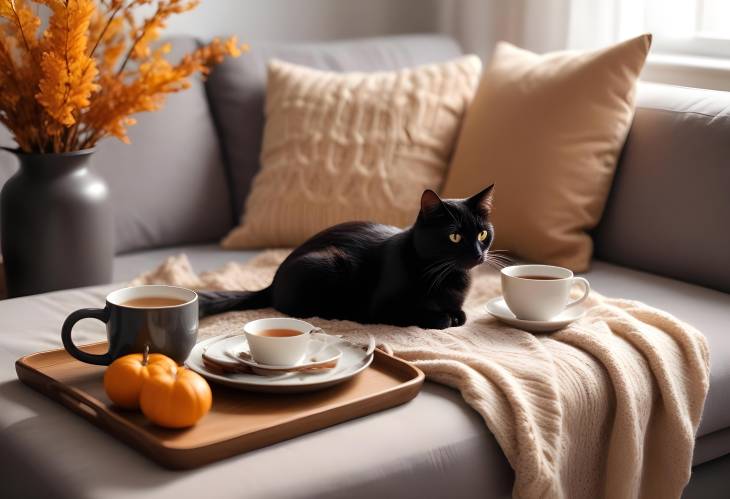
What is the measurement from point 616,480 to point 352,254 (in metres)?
0.54

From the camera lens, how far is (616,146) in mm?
1935

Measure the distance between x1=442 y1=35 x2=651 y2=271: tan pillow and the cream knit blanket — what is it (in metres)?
0.36

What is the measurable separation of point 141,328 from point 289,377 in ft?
0.65

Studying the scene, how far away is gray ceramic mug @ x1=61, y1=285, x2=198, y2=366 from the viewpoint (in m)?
1.20

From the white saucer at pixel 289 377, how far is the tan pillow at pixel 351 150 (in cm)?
79

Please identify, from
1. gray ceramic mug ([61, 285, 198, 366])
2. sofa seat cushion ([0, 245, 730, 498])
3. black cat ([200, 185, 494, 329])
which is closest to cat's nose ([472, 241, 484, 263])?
black cat ([200, 185, 494, 329])

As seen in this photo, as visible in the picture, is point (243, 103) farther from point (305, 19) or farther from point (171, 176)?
point (305, 19)

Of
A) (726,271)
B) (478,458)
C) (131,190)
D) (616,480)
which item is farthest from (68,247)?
(726,271)

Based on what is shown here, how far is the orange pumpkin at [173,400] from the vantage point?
1.07m

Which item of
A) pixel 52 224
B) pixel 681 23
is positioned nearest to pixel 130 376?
pixel 52 224

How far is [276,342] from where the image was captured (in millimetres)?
1189

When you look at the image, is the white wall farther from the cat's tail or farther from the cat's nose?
the cat's nose

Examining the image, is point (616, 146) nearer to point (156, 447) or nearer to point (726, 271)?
point (726, 271)

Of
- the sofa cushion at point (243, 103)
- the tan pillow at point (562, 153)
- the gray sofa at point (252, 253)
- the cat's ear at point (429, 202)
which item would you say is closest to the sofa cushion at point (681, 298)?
the gray sofa at point (252, 253)
